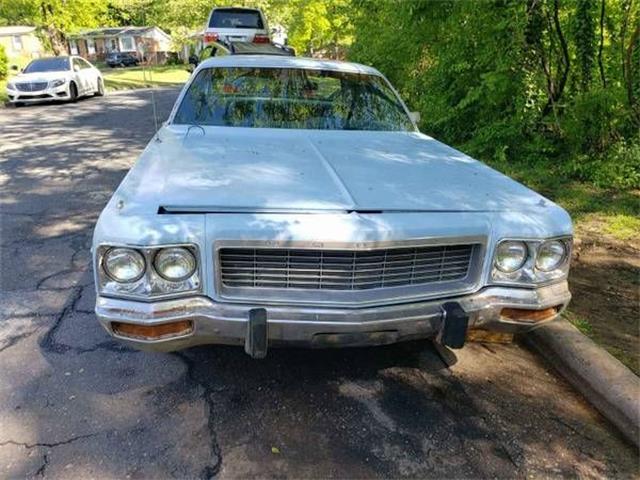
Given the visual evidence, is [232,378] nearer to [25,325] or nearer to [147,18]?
[25,325]

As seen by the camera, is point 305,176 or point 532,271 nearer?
point 532,271

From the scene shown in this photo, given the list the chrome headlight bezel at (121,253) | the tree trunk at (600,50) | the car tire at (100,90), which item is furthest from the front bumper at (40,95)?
the chrome headlight bezel at (121,253)

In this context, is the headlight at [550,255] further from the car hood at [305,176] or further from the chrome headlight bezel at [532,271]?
the car hood at [305,176]

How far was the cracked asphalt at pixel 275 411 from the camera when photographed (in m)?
2.31

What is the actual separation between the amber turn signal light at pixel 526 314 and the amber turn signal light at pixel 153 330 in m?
1.49

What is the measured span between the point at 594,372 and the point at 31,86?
16134mm

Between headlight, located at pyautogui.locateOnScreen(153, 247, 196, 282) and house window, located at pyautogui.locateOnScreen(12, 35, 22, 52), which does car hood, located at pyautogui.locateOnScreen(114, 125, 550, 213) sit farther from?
house window, located at pyautogui.locateOnScreen(12, 35, 22, 52)

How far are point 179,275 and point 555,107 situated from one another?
609cm

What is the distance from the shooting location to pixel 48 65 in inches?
623

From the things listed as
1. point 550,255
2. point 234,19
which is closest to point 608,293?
point 550,255

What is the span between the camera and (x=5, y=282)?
392 centimetres

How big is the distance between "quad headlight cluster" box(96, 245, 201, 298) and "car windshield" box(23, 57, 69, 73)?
1595cm

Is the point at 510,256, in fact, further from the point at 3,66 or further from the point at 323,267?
the point at 3,66

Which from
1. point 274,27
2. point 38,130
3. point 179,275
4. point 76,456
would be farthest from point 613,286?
point 274,27
